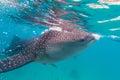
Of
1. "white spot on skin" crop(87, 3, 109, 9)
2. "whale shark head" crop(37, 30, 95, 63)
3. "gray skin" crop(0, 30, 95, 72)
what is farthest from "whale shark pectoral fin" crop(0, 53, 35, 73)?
"white spot on skin" crop(87, 3, 109, 9)

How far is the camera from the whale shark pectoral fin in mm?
9322

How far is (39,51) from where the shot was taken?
1042 cm

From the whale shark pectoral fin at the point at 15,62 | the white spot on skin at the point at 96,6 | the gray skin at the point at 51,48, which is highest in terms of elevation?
the white spot on skin at the point at 96,6

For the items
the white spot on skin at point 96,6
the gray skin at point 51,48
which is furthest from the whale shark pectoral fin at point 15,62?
the white spot on skin at point 96,6

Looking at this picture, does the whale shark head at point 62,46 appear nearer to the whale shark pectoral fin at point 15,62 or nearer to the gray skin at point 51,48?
the gray skin at point 51,48

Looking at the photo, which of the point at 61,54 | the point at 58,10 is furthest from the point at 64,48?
the point at 58,10

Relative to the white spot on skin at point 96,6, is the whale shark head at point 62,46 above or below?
below

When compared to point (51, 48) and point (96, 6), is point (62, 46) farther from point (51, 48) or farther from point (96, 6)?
point (96, 6)

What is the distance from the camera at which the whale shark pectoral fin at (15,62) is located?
9.32 m

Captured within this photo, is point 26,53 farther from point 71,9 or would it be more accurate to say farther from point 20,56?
point 71,9

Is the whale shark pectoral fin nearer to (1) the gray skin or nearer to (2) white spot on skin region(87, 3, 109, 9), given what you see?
(1) the gray skin

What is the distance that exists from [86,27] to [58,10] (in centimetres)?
638

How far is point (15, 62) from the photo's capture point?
9.73 m

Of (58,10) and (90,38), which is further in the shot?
(58,10)
